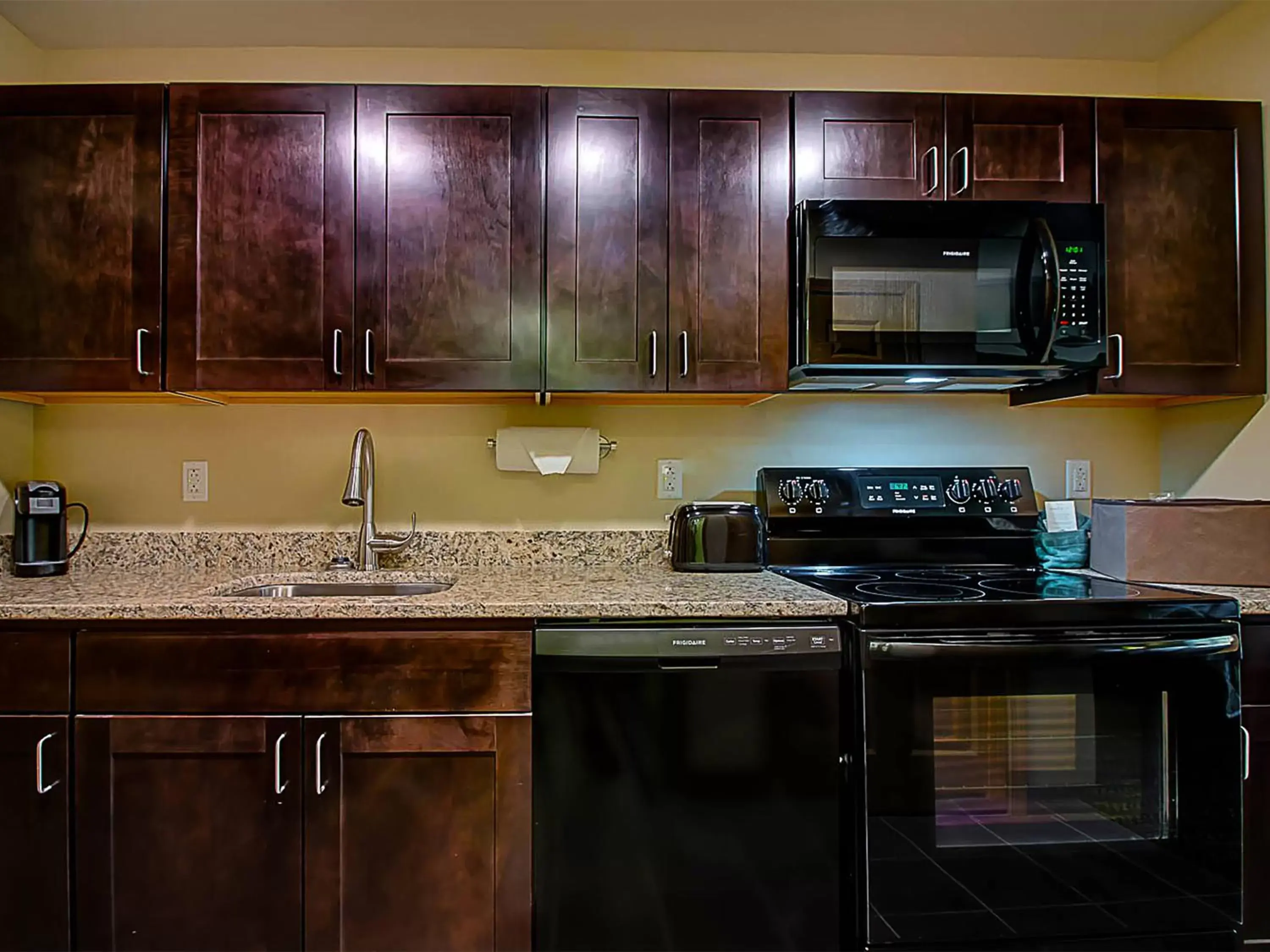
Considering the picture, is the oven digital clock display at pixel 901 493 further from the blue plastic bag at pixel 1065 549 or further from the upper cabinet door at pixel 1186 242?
the upper cabinet door at pixel 1186 242

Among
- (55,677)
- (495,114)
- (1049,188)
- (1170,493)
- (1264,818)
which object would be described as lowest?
(1264,818)

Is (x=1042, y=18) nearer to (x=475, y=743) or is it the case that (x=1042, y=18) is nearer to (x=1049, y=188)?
(x=1049, y=188)

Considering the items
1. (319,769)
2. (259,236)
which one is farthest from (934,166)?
(319,769)

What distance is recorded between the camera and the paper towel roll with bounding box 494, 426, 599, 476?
2.20 m

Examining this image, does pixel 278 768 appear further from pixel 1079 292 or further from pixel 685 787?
pixel 1079 292

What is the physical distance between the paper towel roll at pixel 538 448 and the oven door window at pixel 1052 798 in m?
1.02

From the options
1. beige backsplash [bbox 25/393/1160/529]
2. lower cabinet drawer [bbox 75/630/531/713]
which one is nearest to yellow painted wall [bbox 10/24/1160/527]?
beige backsplash [bbox 25/393/1160/529]

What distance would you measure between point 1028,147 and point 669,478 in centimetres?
127

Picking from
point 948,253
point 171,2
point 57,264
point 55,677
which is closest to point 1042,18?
point 948,253

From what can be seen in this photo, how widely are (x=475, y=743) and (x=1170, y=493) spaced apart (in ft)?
6.89

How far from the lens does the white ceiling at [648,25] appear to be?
80.8 inches

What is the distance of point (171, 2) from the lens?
2.03m

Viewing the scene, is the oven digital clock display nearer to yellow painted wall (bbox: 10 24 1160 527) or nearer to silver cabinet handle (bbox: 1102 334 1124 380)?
yellow painted wall (bbox: 10 24 1160 527)

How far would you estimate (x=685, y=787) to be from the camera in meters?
1.63
